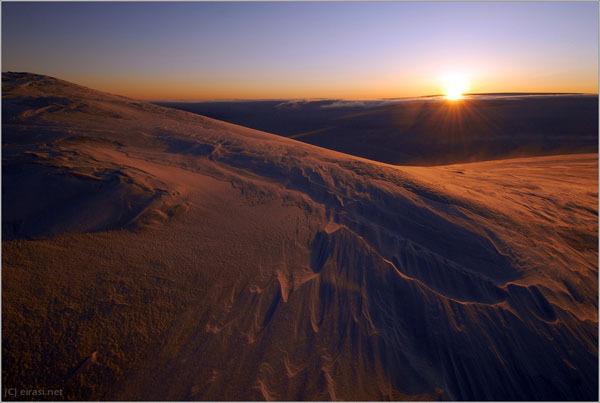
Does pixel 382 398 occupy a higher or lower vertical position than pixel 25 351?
lower

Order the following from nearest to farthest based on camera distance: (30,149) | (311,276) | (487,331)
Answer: (487,331) < (311,276) < (30,149)

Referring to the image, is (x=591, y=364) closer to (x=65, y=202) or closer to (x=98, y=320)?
(x=98, y=320)

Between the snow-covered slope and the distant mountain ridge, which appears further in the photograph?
the distant mountain ridge

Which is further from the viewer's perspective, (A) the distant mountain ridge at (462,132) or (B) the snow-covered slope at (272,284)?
(A) the distant mountain ridge at (462,132)

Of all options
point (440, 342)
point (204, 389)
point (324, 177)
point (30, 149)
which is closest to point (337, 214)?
point (324, 177)

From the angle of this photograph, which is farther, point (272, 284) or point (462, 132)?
point (462, 132)

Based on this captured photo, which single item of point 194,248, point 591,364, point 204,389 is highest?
point 194,248

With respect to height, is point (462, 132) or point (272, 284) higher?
point (272, 284)

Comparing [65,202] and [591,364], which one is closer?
[591,364]
